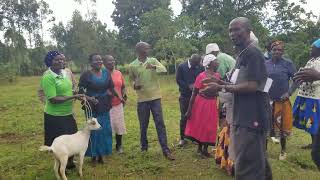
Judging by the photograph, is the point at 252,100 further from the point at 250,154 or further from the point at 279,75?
the point at 279,75

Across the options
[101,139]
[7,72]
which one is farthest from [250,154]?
[7,72]

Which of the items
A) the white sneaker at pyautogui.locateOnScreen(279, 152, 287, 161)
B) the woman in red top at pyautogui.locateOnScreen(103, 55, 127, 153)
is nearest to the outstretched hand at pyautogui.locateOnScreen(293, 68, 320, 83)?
the white sneaker at pyautogui.locateOnScreen(279, 152, 287, 161)

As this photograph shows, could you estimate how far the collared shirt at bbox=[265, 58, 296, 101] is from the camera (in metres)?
6.66

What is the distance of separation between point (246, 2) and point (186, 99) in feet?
94.7

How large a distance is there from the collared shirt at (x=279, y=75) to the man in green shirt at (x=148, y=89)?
1789 mm

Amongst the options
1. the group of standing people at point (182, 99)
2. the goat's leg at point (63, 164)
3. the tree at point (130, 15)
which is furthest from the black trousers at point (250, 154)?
the tree at point (130, 15)

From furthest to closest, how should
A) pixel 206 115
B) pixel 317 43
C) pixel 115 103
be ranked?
pixel 115 103
pixel 206 115
pixel 317 43

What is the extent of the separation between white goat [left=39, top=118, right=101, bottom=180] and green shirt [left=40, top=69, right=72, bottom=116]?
0.36 meters

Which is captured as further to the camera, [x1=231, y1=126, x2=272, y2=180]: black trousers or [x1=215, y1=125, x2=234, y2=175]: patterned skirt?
[x1=215, y1=125, x2=234, y2=175]: patterned skirt

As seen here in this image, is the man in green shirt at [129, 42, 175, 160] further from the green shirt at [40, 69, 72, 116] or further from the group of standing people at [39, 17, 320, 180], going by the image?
the green shirt at [40, 69, 72, 116]

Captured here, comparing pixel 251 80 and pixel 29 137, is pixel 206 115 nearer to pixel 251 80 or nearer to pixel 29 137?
pixel 251 80

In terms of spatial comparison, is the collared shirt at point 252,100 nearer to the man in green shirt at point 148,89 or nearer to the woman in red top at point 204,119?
the woman in red top at point 204,119

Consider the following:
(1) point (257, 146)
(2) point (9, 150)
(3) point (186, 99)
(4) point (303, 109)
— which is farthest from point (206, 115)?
(2) point (9, 150)

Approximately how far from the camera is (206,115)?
6.56 metres
